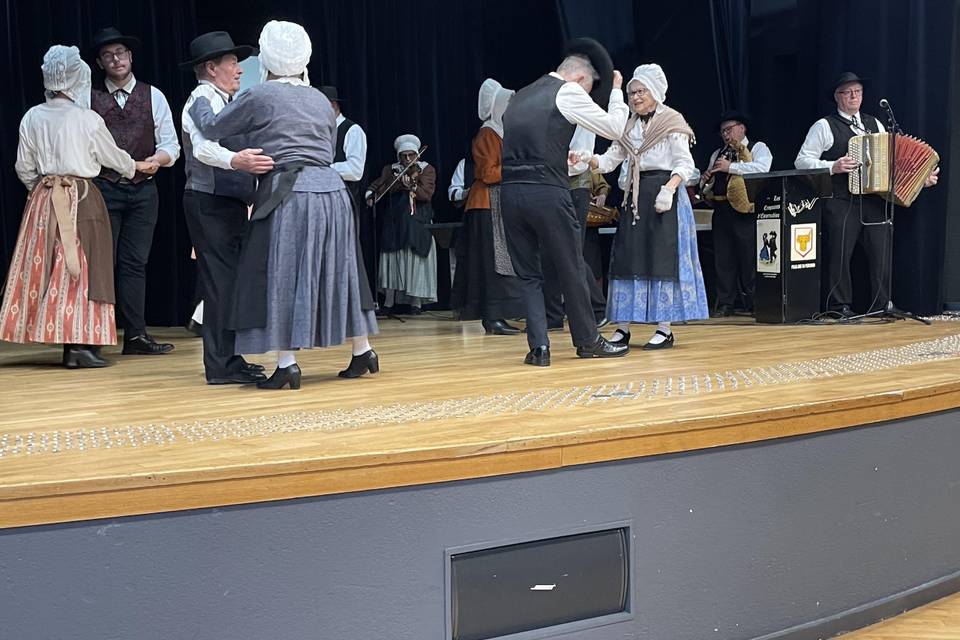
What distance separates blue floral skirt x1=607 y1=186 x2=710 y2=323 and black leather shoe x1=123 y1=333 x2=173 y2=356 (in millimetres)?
2187

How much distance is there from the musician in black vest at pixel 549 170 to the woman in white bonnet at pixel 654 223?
0.48 meters

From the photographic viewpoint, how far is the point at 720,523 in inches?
101

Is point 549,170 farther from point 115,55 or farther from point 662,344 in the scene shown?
point 115,55

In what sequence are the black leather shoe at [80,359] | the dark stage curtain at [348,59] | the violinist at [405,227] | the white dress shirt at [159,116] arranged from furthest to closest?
the violinist at [405,227], the dark stage curtain at [348,59], the white dress shirt at [159,116], the black leather shoe at [80,359]

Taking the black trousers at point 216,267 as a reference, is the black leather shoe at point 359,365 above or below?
below

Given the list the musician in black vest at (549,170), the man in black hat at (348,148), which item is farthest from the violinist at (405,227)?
the musician in black vest at (549,170)

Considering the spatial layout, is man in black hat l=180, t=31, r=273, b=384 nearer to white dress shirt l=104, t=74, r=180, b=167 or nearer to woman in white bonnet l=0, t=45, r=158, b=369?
woman in white bonnet l=0, t=45, r=158, b=369

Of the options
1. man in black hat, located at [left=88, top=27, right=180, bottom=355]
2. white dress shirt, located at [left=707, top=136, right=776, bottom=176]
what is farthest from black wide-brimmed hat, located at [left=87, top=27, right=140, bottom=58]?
white dress shirt, located at [left=707, top=136, right=776, bottom=176]

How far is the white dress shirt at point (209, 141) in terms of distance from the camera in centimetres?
352

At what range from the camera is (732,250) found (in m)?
7.42

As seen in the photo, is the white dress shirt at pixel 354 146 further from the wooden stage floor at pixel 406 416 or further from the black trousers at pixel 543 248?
the black trousers at pixel 543 248

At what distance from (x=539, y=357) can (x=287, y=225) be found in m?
1.17

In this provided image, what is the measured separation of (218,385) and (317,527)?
1765 millimetres

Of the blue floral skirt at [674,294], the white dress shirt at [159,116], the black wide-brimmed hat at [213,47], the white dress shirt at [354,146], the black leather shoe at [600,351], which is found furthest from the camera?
the white dress shirt at [354,146]
